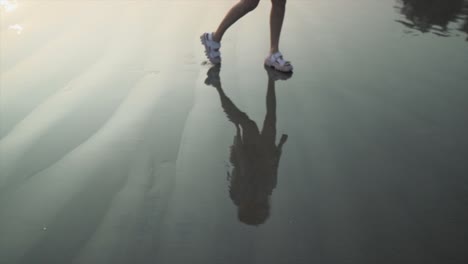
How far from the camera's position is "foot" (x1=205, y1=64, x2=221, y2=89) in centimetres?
229

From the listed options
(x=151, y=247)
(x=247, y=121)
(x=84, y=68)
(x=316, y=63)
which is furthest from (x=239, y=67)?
(x=151, y=247)

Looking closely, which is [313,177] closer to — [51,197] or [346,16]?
[51,197]

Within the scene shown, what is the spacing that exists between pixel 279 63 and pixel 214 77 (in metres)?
0.38

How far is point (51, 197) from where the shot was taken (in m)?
1.49

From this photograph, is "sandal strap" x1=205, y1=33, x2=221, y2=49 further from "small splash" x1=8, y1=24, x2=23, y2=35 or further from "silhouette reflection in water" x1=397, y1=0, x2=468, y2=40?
"silhouette reflection in water" x1=397, y1=0, x2=468, y2=40

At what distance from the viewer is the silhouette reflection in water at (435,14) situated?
2928 millimetres

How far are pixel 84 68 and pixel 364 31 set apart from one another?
1886 millimetres

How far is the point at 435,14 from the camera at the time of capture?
3.17 meters

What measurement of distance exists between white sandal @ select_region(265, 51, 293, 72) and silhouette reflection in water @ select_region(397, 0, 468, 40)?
3.91 feet

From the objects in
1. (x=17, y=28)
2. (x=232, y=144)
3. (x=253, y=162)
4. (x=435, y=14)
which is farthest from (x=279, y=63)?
(x=17, y=28)

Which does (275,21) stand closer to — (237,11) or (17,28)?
(237,11)

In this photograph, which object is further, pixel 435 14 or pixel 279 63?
pixel 435 14

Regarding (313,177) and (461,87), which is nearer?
(313,177)

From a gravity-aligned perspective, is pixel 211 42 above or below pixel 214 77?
above
